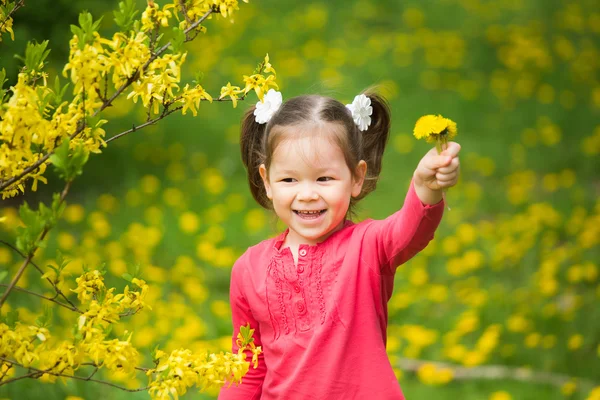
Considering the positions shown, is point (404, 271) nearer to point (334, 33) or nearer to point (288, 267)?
point (288, 267)

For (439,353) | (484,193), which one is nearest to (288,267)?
(439,353)

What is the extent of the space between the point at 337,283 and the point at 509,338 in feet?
6.84

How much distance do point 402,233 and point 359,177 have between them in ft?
1.06

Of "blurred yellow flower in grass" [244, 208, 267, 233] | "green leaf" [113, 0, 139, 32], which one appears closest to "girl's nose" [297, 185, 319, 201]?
"green leaf" [113, 0, 139, 32]

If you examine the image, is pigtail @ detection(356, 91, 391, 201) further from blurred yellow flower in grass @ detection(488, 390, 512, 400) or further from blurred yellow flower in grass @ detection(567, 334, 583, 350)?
blurred yellow flower in grass @ detection(567, 334, 583, 350)

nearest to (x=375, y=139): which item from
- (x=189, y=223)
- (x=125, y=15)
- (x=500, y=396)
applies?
(x=125, y=15)

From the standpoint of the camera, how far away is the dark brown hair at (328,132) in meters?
2.27

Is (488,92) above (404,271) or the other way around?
above

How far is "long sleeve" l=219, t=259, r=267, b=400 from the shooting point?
2350 mm

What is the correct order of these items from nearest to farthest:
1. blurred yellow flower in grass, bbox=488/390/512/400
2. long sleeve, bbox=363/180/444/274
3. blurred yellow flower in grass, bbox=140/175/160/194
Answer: long sleeve, bbox=363/180/444/274
blurred yellow flower in grass, bbox=488/390/512/400
blurred yellow flower in grass, bbox=140/175/160/194

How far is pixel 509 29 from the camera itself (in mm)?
9531

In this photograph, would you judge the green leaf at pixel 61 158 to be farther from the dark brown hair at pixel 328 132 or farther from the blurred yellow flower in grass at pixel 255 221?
the blurred yellow flower in grass at pixel 255 221

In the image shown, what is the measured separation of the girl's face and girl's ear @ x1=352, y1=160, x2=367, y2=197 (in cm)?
5

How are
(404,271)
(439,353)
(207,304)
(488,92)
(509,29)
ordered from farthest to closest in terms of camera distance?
(509,29), (488,92), (404,271), (207,304), (439,353)
